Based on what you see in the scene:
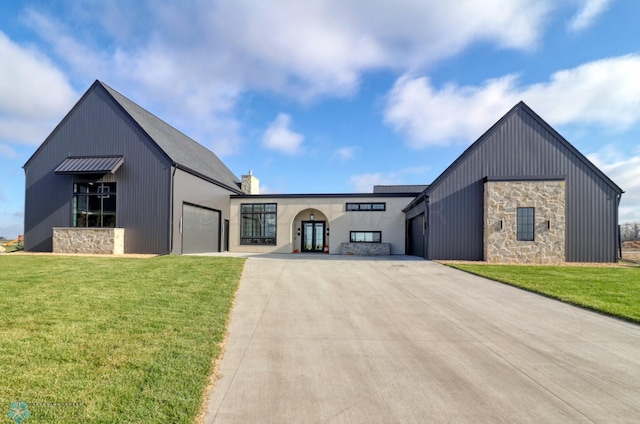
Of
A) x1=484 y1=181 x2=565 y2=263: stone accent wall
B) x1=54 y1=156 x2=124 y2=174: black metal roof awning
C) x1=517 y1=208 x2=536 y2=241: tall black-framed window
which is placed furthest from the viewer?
x1=54 y1=156 x2=124 y2=174: black metal roof awning

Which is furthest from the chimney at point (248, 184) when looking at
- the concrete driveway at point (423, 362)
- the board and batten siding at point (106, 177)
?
the concrete driveway at point (423, 362)

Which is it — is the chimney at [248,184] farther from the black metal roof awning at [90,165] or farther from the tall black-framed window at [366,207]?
the black metal roof awning at [90,165]

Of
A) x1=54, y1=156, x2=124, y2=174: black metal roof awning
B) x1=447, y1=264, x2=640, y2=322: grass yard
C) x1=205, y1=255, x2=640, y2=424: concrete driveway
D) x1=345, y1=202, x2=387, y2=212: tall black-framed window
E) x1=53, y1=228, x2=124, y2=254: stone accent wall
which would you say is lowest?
x1=205, y1=255, x2=640, y2=424: concrete driveway

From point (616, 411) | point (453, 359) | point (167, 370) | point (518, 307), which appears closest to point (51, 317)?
point (167, 370)

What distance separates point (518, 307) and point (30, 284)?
10873 mm

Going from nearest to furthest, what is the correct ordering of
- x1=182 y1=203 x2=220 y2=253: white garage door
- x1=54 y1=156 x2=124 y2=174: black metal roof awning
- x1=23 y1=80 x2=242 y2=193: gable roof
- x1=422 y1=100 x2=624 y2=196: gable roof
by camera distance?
1. x1=422 y1=100 x2=624 y2=196: gable roof
2. x1=54 y1=156 x2=124 y2=174: black metal roof awning
3. x1=23 y1=80 x2=242 y2=193: gable roof
4. x1=182 y1=203 x2=220 y2=253: white garage door

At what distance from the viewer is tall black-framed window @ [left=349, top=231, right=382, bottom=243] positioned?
20.8 meters

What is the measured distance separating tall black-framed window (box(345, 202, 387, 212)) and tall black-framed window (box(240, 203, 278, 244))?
5044 mm

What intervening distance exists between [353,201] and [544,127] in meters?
10.9

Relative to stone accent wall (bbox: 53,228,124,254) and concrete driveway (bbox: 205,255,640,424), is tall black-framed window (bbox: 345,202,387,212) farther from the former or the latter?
concrete driveway (bbox: 205,255,640,424)

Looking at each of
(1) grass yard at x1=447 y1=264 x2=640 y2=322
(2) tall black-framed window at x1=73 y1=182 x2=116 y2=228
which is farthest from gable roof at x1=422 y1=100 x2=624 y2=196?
(2) tall black-framed window at x1=73 y1=182 x2=116 y2=228

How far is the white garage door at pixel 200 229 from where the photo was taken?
57.7 ft

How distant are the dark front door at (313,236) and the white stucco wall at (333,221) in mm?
447

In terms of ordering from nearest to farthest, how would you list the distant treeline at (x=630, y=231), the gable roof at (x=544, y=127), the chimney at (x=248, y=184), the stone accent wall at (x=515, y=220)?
the stone accent wall at (x=515, y=220)
the gable roof at (x=544, y=127)
the chimney at (x=248, y=184)
the distant treeline at (x=630, y=231)
